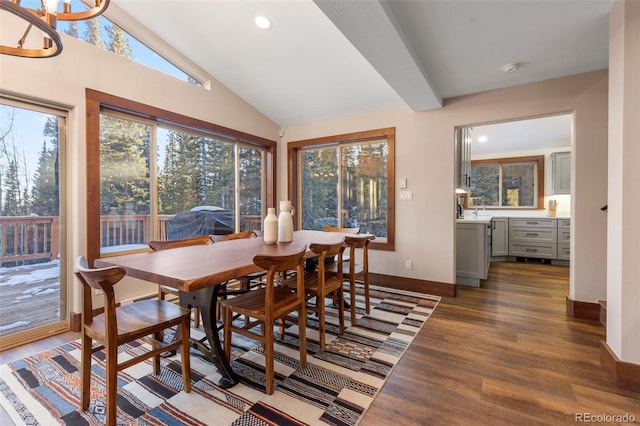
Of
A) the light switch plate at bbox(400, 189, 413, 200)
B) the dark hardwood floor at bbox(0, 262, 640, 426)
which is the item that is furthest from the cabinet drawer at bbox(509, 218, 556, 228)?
the light switch plate at bbox(400, 189, 413, 200)

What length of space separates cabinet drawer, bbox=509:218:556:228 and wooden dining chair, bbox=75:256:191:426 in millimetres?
5831

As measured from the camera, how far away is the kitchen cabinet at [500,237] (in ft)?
17.9

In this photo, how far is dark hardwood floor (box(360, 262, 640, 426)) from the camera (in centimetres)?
153

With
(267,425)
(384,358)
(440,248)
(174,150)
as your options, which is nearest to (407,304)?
(440,248)

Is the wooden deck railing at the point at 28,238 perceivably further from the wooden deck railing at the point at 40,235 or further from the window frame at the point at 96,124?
the window frame at the point at 96,124

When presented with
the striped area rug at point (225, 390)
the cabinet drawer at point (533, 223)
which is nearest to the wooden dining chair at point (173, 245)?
the striped area rug at point (225, 390)

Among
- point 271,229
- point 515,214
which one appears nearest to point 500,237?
point 515,214

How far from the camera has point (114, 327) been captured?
1.34 m

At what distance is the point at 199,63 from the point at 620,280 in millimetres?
4273

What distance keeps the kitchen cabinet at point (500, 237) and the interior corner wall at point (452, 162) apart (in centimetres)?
275

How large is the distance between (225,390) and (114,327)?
0.76 m

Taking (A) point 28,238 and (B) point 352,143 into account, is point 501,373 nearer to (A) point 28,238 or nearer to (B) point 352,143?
(B) point 352,143

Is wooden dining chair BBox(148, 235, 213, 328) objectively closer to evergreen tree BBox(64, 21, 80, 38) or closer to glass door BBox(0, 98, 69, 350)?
glass door BBox(0, 98, 69, 350)

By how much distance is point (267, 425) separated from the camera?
145 centimetres
